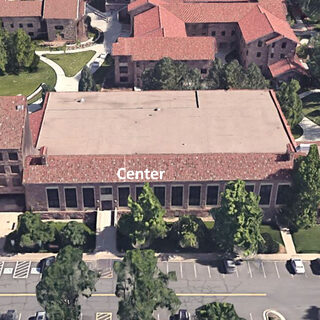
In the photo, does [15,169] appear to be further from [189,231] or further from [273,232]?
[273,232]

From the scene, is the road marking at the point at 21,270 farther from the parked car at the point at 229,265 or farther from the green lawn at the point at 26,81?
the green lawn at the point at 26,81

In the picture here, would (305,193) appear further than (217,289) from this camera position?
Yes

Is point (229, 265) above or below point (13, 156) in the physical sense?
below

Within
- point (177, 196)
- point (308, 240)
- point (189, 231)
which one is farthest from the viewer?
point (177, 196)

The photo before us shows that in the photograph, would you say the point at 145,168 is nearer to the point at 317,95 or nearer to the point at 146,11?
the point at 317,95

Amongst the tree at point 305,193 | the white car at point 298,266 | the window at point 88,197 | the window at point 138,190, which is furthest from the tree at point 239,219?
the window at point 88,197

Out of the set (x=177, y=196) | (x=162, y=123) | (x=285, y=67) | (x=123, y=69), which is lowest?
(x=177, y=196)

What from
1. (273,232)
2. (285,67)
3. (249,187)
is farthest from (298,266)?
(285,67)
